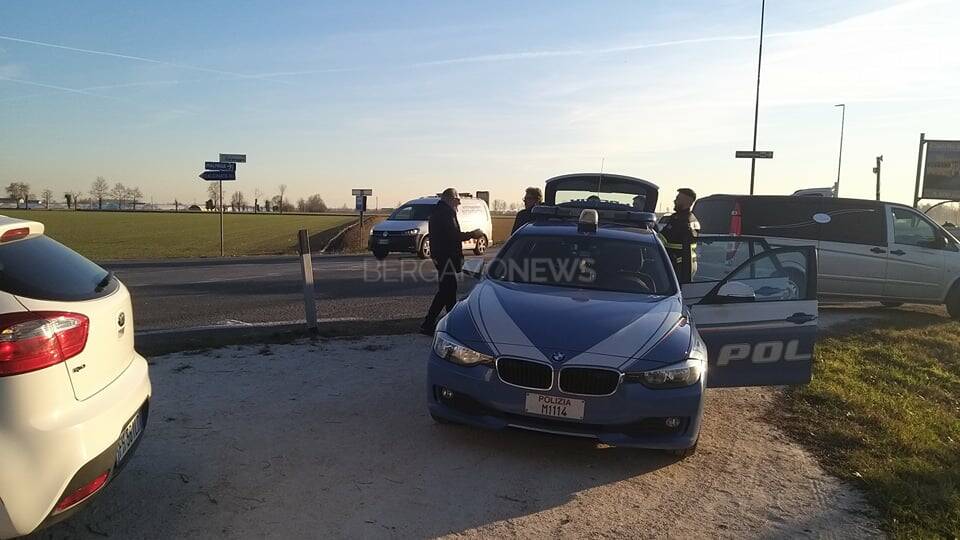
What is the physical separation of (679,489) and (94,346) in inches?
124

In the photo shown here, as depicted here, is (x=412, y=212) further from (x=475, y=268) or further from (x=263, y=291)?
(x=475, y=268)

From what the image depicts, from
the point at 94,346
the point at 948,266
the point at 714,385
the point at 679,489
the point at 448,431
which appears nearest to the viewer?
the point at 94,346

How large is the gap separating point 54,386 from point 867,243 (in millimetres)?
11070

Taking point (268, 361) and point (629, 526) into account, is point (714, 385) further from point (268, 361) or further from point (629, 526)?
point (268, 361)

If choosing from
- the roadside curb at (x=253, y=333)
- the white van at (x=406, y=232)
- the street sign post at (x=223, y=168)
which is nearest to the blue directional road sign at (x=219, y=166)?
the street sign post at (x=223, y=168)

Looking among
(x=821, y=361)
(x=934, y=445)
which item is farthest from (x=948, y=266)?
(x=934, y=445)

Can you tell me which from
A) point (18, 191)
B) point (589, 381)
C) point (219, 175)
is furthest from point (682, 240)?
point (18, 191)

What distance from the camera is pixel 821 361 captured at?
694cm

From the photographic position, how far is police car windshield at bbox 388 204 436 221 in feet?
65.6

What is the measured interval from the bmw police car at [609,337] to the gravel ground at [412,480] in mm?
293

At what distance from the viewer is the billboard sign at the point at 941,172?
2512 centimetres

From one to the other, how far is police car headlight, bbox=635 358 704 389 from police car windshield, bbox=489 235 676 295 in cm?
116

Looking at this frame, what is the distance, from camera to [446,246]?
25.1ft

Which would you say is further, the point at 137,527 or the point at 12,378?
the point at 137,527
